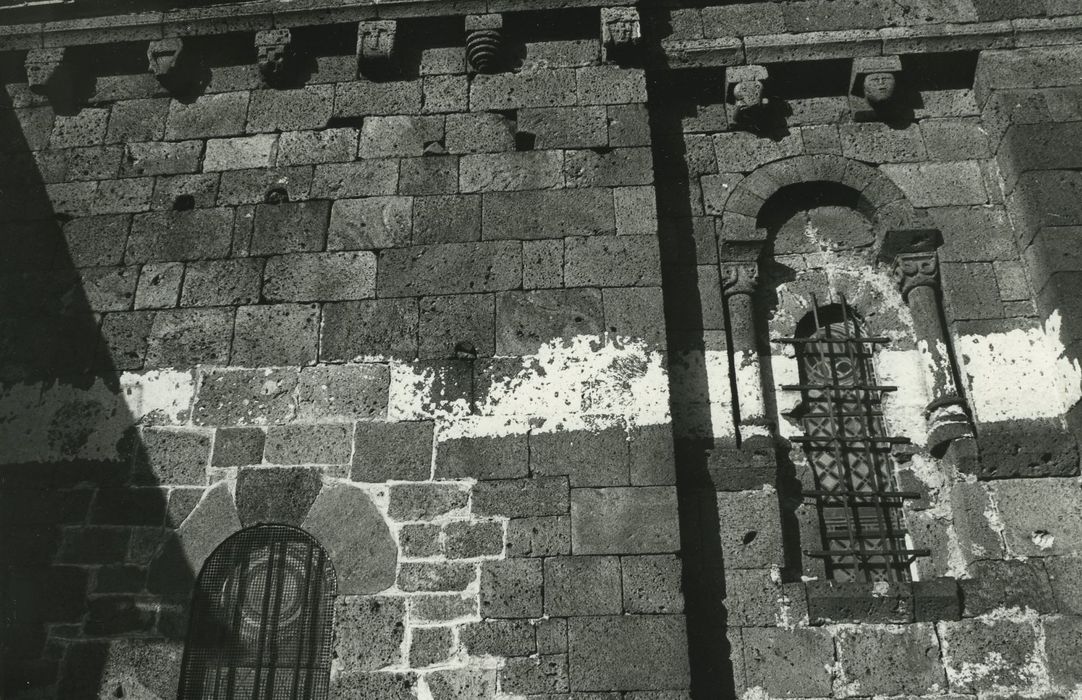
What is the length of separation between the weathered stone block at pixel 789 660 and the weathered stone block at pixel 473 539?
1426mm

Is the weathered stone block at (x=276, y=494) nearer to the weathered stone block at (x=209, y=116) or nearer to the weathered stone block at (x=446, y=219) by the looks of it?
the weathered stone block at (x=446, y=219)

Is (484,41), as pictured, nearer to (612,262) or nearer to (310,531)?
(612,262)

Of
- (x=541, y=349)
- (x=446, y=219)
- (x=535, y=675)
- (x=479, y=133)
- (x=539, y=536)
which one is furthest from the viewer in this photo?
(x=479, y=133)

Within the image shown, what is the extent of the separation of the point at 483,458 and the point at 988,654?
2.88 metres

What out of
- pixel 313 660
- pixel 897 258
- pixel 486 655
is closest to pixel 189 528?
pixel 313 660

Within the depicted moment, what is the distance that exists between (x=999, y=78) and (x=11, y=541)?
6.96 metres

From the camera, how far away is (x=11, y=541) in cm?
512

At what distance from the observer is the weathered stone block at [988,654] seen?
472 cm

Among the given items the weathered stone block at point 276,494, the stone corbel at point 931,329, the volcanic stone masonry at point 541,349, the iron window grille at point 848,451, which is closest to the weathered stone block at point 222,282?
the volcanic stone masonry at point 541,349

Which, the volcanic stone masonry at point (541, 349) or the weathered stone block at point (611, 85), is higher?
the weathered stone block at point (611, 85)

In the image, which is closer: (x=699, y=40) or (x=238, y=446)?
(x=238, y=446)

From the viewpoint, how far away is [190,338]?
18.3ft

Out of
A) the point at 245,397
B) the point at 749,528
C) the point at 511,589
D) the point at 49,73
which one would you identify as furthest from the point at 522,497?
the point at 49,73

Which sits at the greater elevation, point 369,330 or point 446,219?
point 446,219
